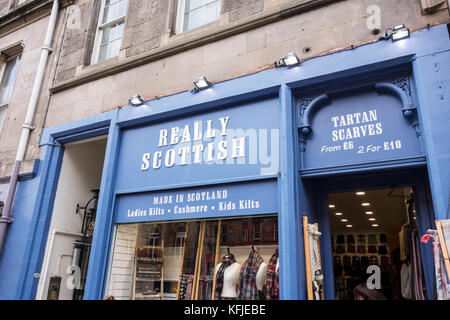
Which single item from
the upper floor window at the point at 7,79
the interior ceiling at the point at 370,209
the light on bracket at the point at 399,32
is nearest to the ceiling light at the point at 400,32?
the light on bracket at the point at 399,32

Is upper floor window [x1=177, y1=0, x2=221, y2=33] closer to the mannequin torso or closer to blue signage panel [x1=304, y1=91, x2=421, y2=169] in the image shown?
blue signage panel [x1=304, y1=91, x2=421, y2=169]

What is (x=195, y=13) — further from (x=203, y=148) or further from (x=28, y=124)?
(x=28, y=124)

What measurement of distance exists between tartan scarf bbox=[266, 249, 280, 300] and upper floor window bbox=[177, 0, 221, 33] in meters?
4.41

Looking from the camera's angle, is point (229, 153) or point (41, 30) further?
point (41, 30)

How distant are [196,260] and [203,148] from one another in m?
1.83

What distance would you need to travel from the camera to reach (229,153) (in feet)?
18.1

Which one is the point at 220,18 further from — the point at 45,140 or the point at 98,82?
the point at 45,140

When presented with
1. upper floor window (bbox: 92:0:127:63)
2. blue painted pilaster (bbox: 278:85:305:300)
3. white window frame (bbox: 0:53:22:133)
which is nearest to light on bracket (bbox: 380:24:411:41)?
blue painted pilaster (bbox: 278:85:305:300)

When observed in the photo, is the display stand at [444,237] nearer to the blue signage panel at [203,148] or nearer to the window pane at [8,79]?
the blue signage panel at [203,148]

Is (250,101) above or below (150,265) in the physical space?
above

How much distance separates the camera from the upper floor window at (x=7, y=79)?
929cm
